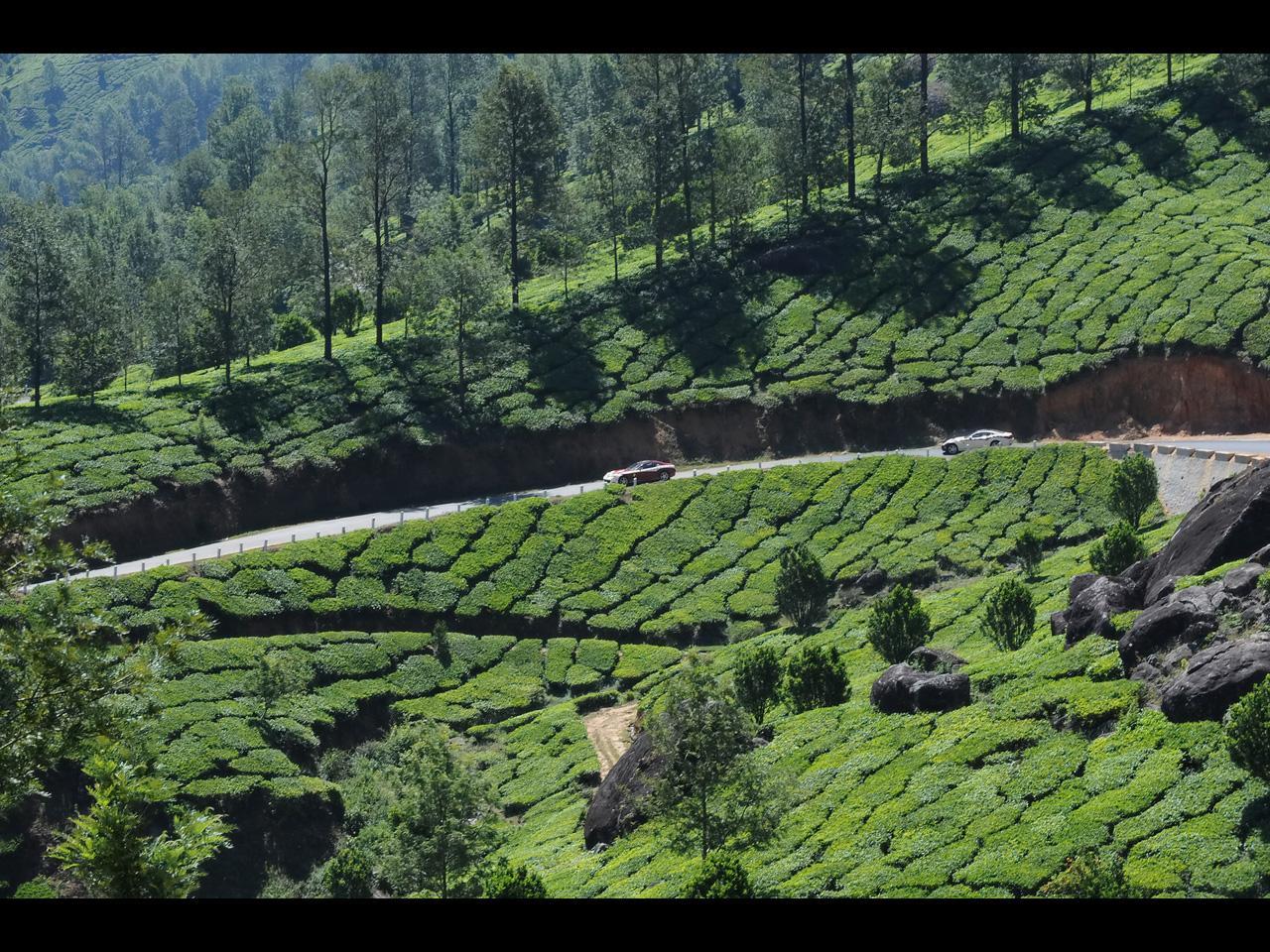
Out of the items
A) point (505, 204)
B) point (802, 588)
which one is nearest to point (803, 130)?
point (505, 204)

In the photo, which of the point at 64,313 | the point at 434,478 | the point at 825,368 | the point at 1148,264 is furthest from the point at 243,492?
the point at 1148,264

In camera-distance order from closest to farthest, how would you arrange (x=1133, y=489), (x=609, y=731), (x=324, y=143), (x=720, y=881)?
(x=720, y=881)
(x=609, y=731)
(x=1133, y=489)
(x=324, y=143)

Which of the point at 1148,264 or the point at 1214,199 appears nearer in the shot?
the point at 1148,264

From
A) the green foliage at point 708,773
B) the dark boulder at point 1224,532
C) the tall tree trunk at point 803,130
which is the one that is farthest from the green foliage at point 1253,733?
the tall tree trunk at point 803,130

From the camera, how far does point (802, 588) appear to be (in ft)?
180

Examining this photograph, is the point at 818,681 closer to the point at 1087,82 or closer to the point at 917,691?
the point at 917,691

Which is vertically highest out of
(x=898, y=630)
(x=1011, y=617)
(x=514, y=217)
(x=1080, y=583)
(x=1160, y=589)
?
(x=514, y=217)

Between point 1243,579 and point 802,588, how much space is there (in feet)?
69.2

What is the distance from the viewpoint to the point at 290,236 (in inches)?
4830

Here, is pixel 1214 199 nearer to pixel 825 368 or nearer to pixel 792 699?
pixel 825 368
